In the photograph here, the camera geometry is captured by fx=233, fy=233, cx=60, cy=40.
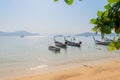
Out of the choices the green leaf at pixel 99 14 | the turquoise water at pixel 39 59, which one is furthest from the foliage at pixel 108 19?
the turquoise water at pixel 39 59

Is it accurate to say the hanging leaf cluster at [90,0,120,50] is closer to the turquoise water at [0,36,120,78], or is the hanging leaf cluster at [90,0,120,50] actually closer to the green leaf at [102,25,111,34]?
the green leaf at [102,25,111,34]

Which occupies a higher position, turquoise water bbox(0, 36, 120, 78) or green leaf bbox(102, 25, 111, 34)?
green leaf bbox(102, 25, 111, 34)

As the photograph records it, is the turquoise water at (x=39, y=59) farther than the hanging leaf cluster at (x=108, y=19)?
Yes

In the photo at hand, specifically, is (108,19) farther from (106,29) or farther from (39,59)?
(39,59)

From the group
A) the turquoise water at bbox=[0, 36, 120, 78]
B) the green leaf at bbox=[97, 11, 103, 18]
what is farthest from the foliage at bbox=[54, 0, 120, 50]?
the turquoise water at bbox=[0, 36, 120, 78]

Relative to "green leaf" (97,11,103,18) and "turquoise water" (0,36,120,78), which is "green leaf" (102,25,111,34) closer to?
"green leaf" (97,11,103,18)

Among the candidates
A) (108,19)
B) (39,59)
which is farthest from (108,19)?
(39,59)

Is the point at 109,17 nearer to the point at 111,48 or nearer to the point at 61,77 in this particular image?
the point at 111,48

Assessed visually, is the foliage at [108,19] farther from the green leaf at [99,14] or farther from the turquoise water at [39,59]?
the turquoise water at [39,59]

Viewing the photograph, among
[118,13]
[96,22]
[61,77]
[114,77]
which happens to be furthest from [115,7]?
[61,77]

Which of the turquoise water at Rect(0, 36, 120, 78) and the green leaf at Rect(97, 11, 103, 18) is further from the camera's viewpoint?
the turquoise water at Rect(0, 36, 120, 78)

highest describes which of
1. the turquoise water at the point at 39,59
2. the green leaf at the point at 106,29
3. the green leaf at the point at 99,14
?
the green leaf at the point at 99,14

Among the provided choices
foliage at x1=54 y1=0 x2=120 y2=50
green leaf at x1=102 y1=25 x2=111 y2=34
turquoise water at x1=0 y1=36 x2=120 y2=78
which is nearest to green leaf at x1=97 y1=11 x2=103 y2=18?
foliage at x1=54 y1=0 x2=120 y2=50

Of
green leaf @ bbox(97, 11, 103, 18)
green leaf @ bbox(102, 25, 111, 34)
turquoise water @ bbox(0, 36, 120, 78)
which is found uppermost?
green leaf @ bbox(97, 11, 103, 18)
